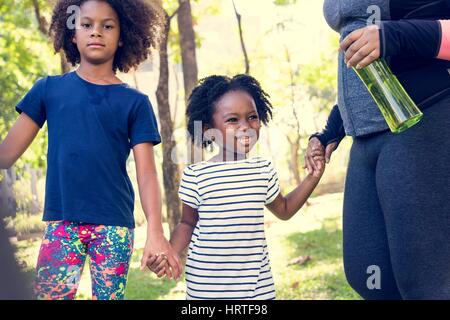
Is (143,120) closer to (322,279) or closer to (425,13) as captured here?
(425,13)

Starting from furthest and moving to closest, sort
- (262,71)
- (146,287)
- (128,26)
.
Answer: (262,71)
(146,287)
(128,26)

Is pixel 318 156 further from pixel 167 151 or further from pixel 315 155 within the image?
pixel 167 151

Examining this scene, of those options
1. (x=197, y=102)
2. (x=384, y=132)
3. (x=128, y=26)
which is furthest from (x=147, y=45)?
(x=384, y=132)

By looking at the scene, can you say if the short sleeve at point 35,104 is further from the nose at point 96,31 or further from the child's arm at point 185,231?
the child's arm at point 185,231

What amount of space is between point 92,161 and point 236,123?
1.76 feet

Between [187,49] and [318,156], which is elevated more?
[187,49]

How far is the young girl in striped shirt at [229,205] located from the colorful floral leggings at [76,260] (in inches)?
6.9

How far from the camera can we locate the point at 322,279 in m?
5.91

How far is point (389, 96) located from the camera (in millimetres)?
Result: 1635

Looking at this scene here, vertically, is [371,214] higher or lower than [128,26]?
lower

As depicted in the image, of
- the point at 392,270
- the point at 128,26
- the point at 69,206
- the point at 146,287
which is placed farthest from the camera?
the point at 146,287

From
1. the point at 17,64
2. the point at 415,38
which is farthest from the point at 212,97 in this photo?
the point at 17,64

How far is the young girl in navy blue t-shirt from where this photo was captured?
1.96m
